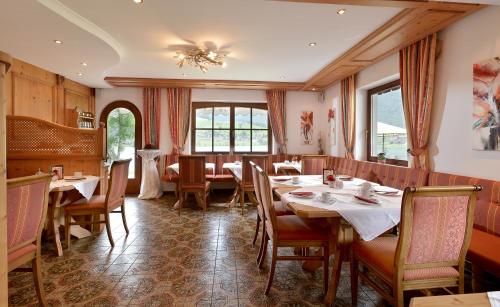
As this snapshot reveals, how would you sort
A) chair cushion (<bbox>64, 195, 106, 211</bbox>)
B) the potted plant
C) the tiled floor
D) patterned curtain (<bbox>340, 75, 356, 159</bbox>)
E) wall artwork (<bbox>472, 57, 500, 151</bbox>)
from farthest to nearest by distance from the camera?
patterned curtain (<bbox>340, 75, 356, 159</bbox>) → the potted plant → chair cushion (<bbox>64, 195, 106, 211</bbox>) → wall artwork (<bbox>472, 57, 500, 151</bbox>) → the tiled floor

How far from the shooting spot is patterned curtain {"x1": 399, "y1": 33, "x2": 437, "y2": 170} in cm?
314

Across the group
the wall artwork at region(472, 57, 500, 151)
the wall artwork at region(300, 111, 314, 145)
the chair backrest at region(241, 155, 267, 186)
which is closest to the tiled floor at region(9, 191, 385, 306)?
the chair backrest at region(241, 155, 267, 186)

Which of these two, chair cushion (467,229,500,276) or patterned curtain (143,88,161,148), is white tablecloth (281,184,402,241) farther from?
patterned curtain (143,88,161,148)

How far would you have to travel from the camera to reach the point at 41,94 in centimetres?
454

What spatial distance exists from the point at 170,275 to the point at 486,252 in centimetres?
249

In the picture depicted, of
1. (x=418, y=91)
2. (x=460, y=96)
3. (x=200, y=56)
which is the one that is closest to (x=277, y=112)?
(x=200, y=56)

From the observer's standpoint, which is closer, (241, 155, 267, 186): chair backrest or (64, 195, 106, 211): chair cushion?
(64, 195, 106, 211): chair cushion

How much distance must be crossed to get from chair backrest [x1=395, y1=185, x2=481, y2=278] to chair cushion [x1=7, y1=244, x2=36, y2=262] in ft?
7.99

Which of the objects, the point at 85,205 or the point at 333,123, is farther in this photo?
the point at 333,123

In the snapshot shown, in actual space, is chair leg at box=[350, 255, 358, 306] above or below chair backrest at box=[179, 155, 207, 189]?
below

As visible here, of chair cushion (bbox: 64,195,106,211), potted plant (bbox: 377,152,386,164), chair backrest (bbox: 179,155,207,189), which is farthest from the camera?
chair backrest (bbox: 179,155,207,189)

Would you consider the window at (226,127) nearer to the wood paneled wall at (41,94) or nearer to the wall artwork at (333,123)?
the wall artwork at (333,123)

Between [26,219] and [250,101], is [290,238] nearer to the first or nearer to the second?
[26,219]

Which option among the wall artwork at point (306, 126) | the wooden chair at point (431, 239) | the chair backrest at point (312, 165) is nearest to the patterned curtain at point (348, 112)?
the chair backrest at point (312, 165)
